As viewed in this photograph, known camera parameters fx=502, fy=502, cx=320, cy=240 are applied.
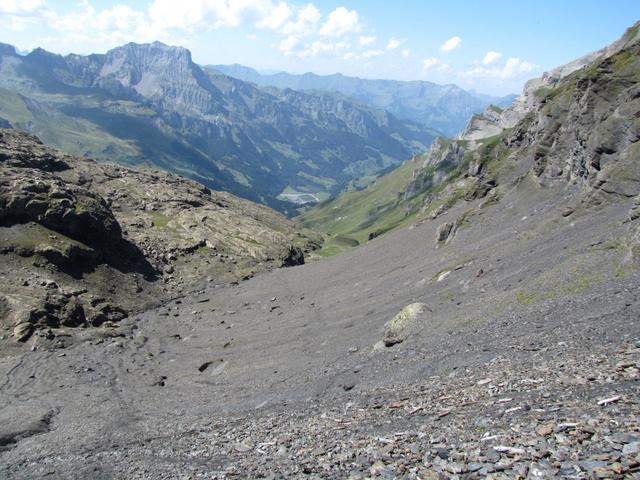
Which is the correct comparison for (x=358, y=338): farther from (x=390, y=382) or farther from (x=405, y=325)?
(x=390, y=382)

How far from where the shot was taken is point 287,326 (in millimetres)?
68312

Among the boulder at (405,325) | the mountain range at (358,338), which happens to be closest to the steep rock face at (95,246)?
the mountain range at (358,338)

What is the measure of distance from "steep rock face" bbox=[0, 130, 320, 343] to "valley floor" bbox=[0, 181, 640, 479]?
39.5 feet

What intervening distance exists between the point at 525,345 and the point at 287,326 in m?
42.0

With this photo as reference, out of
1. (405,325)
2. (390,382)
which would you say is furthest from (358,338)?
(390,382)

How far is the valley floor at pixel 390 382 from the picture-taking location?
19016 millimetres

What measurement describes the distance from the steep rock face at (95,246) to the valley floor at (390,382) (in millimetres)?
12028

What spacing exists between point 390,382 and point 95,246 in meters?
86.0

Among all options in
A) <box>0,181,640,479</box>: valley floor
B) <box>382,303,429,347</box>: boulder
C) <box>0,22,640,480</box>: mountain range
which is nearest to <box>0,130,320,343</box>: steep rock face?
<box>0,22,640,480</box>: mountain range

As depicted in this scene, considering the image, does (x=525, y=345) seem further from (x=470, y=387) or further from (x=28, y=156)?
(x=28, y=156)

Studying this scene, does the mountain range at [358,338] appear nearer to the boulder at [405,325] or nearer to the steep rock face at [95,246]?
the boulder at [405,325]

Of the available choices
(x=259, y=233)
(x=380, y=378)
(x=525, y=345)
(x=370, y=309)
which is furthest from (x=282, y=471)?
(x=259, y=233)

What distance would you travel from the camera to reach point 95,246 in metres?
102

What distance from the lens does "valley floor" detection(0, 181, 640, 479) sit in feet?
62.4
